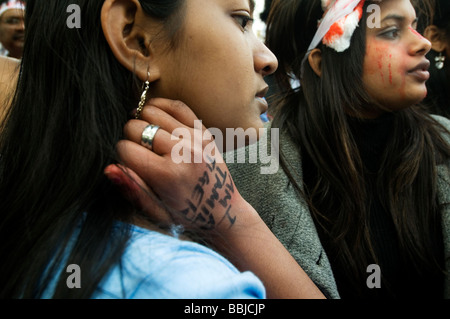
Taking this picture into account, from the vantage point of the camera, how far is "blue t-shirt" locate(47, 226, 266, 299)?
0.81 metres

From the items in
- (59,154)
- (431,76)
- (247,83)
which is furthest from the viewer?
(431,76)

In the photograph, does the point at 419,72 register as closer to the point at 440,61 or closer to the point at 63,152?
the point at 440,61

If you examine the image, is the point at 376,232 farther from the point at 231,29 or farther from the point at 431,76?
the point at 431,76

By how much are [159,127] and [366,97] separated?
4.45 ft

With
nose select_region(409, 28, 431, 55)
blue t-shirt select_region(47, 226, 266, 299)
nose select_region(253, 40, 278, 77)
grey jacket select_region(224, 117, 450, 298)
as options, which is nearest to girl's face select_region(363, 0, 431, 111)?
nose select_region(409, 28, 431, 55)

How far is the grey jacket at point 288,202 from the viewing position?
182cm

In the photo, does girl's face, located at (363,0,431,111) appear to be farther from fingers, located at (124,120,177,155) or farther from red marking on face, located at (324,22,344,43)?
fingers, located at (124,120,177,155)

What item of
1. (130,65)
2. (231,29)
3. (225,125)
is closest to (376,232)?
(225,125)

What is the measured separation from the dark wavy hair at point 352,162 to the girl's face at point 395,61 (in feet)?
0.17

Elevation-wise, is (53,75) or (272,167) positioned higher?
(53,75)

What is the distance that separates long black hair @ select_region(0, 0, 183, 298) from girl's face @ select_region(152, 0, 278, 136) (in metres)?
0.07

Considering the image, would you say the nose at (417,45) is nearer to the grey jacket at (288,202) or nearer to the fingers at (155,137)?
the grey jacket at (288,202)

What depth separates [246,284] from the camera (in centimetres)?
84

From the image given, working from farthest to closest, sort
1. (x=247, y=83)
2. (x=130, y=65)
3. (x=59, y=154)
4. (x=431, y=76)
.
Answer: (x=431, y=76)
(x=247, y=83)
(x=130, y=65)
(x=59, y=154)
